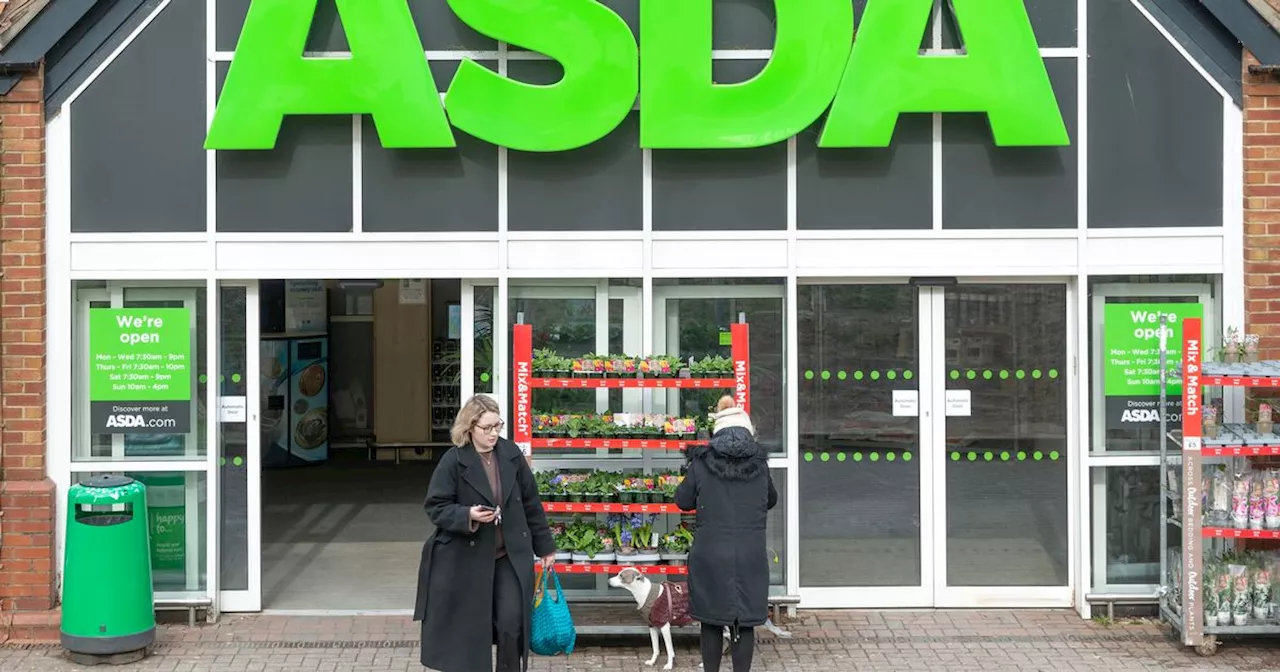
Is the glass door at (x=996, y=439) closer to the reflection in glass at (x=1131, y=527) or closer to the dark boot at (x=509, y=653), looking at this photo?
the reflection in glass at (x=1131, y=527)

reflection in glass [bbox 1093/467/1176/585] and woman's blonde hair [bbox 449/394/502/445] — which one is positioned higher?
woman's blonde hair [bbox 449/394/502/445]

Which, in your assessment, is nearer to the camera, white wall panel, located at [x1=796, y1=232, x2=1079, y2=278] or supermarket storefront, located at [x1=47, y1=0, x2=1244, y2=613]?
supermarket storefront, located at [x1=47, y1=0, x2=1244, y2=613]

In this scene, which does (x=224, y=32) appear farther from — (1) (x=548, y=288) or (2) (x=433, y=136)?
(1) (x=548, y=288)

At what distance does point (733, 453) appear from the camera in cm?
750

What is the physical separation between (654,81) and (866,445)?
2.85 m

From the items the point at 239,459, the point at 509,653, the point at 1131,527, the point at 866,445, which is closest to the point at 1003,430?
the point at 866,445

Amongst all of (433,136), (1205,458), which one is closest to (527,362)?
(433,136)

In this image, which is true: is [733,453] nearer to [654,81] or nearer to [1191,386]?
[654,81]

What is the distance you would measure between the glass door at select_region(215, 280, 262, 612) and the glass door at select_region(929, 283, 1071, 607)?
4.62 m

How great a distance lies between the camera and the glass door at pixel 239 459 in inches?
377

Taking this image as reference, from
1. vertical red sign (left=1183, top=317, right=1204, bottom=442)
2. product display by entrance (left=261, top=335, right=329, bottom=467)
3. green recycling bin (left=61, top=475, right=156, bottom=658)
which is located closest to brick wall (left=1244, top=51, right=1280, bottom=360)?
vertical red sign (left=1183, top=317, right=1204, bottom=442)

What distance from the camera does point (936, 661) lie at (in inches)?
337

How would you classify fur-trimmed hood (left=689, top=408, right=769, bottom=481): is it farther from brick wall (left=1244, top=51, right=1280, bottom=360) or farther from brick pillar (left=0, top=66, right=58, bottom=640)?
brick pillar (left=0, top=66, right=58, bottom=640)

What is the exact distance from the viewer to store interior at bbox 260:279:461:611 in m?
15.3
